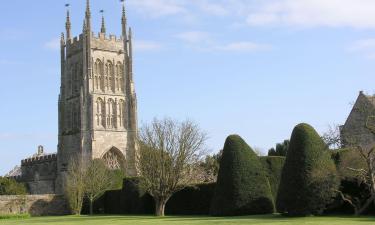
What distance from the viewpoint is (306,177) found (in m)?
31.8

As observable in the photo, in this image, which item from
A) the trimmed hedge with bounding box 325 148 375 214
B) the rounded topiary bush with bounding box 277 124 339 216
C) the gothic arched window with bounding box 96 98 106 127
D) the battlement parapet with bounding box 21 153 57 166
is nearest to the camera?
the rounded topiary bush with bounding box 277 124 339 216

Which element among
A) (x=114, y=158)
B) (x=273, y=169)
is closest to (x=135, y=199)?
(x=273, y=169)

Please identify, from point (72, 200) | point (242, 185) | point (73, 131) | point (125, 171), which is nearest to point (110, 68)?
point (73, 131)

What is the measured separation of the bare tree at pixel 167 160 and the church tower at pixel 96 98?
27.9 meters

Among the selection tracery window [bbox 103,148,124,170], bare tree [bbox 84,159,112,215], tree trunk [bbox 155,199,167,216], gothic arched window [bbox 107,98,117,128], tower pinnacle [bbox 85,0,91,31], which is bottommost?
tree trunk [bbox 155,199,167,216]

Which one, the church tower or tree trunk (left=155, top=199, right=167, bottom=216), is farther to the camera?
the church tower

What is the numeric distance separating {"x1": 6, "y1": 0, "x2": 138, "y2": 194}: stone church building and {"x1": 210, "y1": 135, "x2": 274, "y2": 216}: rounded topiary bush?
3849cm

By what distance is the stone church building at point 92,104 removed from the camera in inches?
2945

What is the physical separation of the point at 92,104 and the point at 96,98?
1282 mm

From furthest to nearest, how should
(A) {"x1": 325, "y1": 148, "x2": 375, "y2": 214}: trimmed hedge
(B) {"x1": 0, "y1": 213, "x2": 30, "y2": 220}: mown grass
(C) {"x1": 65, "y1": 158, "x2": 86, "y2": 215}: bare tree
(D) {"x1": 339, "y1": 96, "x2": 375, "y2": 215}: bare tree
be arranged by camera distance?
(C) {"x1": 65, "y1": 158, "x2": 86, "y2": 215}: bare tree < (B) {"x1": 0, "y1": 213, "x2": 30, "y2": 220}: mown grass < (A) {"x1": 325, "y1": 148, "x2": 375, "y2": 214}: trimmed hedge < (D) {"x1": 339, "y1": 96, "x2": 375, "y2": 215}: bare tree

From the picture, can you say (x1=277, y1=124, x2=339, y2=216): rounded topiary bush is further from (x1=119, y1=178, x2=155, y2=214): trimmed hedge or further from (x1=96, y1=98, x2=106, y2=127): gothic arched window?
(x1=96, y1=98, x2=106, y2=127): gothic arched window

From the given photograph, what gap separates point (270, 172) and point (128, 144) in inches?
1544

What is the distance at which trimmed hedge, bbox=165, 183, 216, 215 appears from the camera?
41781mm

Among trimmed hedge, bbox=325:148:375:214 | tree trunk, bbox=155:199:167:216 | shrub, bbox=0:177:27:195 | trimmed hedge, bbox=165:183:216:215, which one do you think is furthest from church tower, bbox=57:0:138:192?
trimmed hedge, bbox=325:148:375:214
